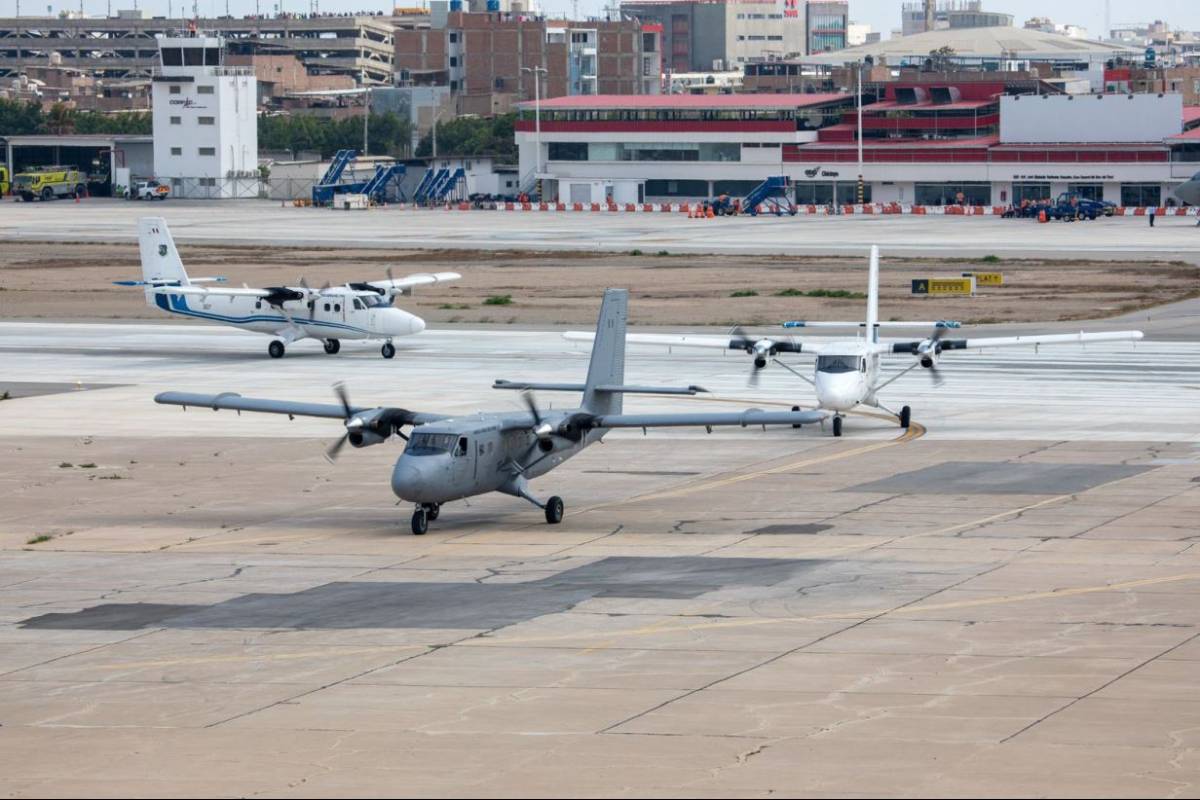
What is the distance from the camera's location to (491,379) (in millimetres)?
64750

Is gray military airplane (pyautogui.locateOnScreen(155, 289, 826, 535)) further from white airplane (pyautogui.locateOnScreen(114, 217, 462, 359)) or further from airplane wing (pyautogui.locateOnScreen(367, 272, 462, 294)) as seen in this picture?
airplane wing (pyautogui.locateOnScreen(367, 272, 462, 294))

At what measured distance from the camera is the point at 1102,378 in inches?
2534

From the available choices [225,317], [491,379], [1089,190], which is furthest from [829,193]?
[491,379]

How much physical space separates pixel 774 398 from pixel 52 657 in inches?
1348

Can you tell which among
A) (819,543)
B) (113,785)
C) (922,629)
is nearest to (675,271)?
(819,543)

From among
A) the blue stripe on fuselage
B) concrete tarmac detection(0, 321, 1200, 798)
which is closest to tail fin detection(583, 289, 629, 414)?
concrete tarmac detection(0, 321, 1200, 798)

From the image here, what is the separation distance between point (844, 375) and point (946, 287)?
141ft

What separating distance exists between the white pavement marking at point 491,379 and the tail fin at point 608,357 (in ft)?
35.8

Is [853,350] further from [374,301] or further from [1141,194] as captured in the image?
[1141,194]

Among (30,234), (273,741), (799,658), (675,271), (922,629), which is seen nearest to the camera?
(273,741)

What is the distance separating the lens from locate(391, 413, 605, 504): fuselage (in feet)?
122

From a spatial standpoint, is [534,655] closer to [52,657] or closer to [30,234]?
[52,657]

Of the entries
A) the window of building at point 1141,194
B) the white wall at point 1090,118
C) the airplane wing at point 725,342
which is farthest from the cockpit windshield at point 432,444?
the white wall at point 1090,118

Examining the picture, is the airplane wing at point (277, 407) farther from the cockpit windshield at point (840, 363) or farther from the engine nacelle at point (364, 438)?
the cockpit windshield at point (840, 363)
